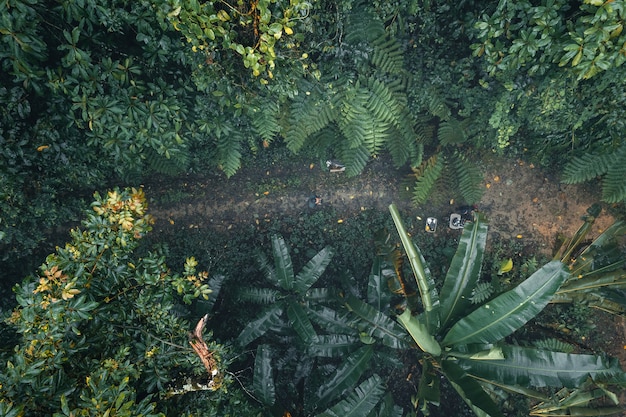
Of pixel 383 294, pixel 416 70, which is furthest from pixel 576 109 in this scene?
pixel 383 294

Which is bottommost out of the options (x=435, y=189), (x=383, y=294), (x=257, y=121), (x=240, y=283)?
(x=240, y=283)

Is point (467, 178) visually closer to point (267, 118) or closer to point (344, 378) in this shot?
point (267, 118)

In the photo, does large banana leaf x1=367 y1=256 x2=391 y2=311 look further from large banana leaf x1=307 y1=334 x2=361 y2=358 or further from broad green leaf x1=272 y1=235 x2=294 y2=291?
broad green leaf x1=272 y1=235 x2=294 y2=291

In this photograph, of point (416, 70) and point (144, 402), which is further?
point (416, 70)

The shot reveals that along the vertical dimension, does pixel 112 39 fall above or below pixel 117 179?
above

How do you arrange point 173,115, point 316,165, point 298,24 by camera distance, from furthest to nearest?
point 316,165 → point 173,115 → point 298,24

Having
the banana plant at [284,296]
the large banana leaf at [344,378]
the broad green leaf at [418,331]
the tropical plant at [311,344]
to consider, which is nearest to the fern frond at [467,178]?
the tropical plant at [311,344]

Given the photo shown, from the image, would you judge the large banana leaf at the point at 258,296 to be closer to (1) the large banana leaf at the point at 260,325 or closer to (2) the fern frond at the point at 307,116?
(1) the large banana leaf at the point at 260,325

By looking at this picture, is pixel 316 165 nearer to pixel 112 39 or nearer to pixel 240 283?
pixel 240 283
